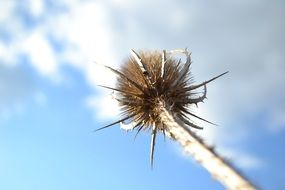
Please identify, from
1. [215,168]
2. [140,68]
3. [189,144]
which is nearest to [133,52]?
[140,68]

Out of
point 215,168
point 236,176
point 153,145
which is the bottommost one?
point 236,176

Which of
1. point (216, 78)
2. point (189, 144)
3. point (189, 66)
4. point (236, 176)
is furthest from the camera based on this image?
point (189, 66)

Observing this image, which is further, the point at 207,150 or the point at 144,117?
the point at 144,117

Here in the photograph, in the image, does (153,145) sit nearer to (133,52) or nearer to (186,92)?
(186,92)

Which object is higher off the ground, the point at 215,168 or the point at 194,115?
the point at 194,115
